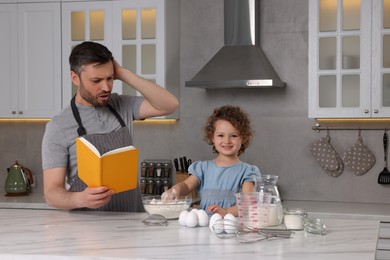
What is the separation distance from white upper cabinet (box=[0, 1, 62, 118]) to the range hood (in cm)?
106

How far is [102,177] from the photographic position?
236 cm

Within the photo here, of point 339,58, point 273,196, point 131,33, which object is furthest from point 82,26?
point 273,196

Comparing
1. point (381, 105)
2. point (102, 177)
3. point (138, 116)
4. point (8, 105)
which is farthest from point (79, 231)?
point (8, 105)

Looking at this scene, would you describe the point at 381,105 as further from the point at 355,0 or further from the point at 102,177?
the point at 102,177

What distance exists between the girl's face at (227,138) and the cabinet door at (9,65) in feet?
7.51

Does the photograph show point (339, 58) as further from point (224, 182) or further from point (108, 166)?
point (108, 166)

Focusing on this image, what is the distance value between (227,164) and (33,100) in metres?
2.20

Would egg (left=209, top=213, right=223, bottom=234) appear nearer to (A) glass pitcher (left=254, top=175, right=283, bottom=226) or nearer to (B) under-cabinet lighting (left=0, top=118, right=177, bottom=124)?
(A) glass pitcher (left=254, top=175, right=283, bottom=226)

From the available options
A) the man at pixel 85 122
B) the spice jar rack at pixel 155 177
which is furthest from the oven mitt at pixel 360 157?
the man at pixel 85 122

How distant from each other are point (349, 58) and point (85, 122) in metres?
2.12

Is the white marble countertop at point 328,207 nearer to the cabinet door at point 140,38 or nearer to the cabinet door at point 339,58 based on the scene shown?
the cabinet door at point 339,58

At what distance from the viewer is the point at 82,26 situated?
4.82 metres

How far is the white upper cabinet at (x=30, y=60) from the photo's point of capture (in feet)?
15.9

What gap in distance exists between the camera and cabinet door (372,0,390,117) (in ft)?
13.8
